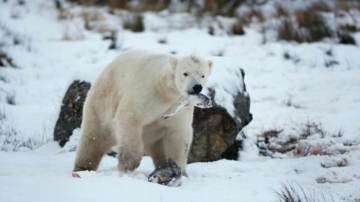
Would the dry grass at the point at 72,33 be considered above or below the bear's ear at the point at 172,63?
below

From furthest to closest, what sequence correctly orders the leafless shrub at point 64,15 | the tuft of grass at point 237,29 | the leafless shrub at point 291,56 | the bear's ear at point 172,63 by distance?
the leafless shrub at point 64,15, the tuft of grass at point 237,29, the leafless shrub at point 291,56, the bear's ear at point 172,63

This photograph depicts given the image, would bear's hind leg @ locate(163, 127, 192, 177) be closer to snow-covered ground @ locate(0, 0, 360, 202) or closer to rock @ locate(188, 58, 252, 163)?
snow-covered ground @ locate(0, 0, 360, 202)

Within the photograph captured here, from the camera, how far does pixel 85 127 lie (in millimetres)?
5324

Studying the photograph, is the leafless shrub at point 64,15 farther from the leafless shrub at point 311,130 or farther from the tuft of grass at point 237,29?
the leafless shrub at point 311,130

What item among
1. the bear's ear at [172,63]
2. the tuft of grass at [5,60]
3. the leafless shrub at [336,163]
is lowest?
the tuft of grass at [5,60]

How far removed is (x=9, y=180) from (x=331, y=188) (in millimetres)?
2544

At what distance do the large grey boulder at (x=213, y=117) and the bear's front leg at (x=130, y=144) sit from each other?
1429 mm

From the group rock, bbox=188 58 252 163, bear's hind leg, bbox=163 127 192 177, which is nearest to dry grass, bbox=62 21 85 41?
rock, bbox=188 58 252 163

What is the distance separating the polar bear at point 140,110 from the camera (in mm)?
4719

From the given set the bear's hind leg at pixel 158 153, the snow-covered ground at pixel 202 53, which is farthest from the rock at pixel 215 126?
the bear's hind leg at pixel 158 153

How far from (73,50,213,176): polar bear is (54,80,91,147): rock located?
1.06 metres

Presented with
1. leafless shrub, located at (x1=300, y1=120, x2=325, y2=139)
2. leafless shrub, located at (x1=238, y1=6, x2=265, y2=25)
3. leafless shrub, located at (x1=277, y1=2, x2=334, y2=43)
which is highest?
leafless shrub, located at (x1=277, y1=2, x2=334, y2=43)

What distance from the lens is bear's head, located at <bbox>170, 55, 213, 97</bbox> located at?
14.6ft

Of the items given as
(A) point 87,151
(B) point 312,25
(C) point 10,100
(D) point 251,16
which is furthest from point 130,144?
(D) point 251,16
